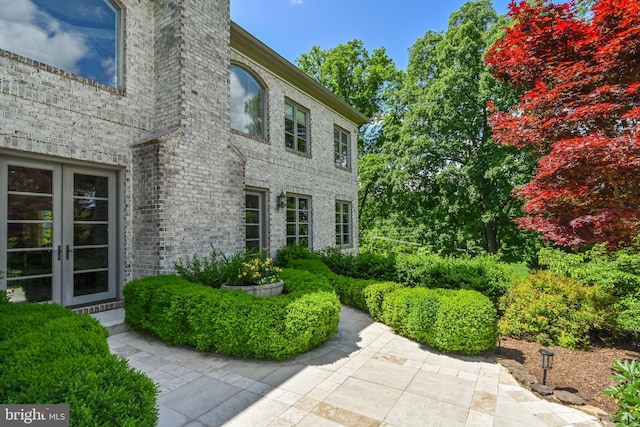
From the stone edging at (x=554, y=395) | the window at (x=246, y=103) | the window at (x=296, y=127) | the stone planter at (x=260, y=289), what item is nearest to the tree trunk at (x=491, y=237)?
the window at (x=296, y=127)

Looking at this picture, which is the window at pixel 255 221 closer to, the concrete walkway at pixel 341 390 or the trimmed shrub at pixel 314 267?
the trimmed shrub at pixel 314 267

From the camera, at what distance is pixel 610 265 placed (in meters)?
5.26

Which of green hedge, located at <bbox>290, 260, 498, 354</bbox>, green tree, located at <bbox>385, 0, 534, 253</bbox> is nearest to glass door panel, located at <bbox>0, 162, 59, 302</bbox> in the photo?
green hedge, located at <bbox>290, 260, 498, 354</bbox>

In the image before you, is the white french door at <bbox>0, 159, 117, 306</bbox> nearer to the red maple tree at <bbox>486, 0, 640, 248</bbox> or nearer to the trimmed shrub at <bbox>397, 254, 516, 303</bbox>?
the trimmed shrub at <bbox>397, 254, 516, 303</bbox>

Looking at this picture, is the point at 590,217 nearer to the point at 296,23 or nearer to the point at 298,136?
the point at 298,136

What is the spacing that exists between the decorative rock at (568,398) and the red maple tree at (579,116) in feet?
6.90

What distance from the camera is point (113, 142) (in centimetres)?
512

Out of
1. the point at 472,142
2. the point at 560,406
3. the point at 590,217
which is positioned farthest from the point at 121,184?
the point at 472,142

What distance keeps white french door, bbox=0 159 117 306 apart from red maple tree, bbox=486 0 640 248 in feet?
21.6

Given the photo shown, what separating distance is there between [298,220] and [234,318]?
220 inches

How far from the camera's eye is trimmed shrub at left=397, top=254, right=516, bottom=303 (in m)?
5.54

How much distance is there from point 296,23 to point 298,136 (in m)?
4.46

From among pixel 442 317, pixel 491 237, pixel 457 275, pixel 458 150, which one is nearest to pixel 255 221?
pixel 457 275

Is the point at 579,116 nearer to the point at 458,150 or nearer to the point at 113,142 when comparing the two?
the point at 113,142
